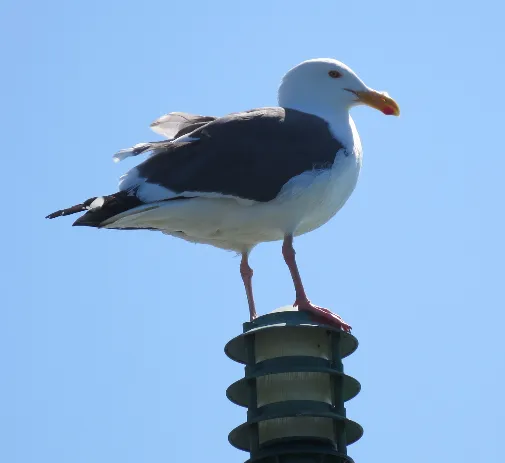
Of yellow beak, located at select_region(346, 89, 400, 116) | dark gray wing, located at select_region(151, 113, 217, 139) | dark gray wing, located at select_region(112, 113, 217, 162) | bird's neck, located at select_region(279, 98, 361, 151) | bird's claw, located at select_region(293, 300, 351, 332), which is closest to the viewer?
bird's claw, located at select_region(293, 300, 351, 332)

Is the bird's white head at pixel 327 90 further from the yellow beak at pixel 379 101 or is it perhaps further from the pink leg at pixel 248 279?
the pink leg at pixel 248 279

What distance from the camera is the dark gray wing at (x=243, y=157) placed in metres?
9.72

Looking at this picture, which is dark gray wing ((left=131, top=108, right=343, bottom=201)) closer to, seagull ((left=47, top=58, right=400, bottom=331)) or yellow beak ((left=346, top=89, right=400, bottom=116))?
seagull ((left=47, top=58, right=400, bottom=331))

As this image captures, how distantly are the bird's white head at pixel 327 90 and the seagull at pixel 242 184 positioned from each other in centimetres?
43

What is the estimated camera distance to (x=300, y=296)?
9.78 metres

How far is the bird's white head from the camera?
11336 mm

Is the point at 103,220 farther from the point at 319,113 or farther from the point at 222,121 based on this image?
the point at 319,113

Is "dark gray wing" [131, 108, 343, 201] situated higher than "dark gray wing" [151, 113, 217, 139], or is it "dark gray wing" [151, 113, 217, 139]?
"dark gray wing" [151, 113, 217, 139]

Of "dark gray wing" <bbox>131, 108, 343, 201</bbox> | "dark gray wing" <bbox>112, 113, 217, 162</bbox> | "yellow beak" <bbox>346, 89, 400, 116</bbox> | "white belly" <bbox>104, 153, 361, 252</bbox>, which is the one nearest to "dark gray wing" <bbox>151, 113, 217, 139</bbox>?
"dark gray wing" <bbox>112, 113, 217, 162</bbox>

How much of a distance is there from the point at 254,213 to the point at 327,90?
2085 millimetres

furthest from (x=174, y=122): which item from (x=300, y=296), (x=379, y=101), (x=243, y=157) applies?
(x=300, y=296)

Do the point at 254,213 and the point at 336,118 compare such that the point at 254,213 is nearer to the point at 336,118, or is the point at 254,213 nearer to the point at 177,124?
the point at 336,118

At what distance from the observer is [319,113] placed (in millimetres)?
11188

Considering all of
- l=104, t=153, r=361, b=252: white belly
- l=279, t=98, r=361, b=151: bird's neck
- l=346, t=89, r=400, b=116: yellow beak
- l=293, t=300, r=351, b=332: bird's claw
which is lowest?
l=293, t=300, r=351, b=332: bird's claw
